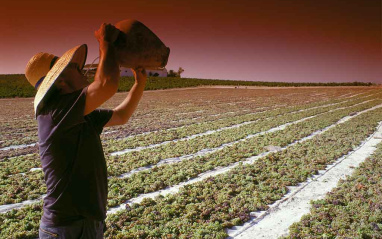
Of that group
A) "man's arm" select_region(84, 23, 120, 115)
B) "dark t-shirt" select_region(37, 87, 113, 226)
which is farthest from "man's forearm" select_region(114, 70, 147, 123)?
"man's arm" select_region(84, 23, 120, 115)

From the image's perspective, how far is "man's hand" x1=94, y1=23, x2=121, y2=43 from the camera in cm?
144

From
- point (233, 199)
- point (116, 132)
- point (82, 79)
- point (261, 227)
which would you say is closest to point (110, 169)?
point (233, 199)

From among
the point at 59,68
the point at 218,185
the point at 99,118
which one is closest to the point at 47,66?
the point at 59,68

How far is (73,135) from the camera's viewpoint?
1.67m

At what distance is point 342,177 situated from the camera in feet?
24.5

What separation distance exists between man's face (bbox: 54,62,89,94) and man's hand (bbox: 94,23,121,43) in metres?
0.27

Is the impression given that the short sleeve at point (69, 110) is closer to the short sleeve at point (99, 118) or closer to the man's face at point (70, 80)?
the man's face at point (70, 80)

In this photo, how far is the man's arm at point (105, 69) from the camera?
1422 mm

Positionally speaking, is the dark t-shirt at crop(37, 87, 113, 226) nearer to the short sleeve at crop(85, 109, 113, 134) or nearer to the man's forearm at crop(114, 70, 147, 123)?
the short sleeve at crop(85, 109, 113, 134)

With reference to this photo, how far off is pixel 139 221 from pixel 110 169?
132 inches

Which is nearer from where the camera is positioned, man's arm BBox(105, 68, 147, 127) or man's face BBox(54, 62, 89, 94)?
man's face BBox(54, 62, 89, 94)

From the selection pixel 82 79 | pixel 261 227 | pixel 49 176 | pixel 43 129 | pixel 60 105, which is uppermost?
pixel 82 79

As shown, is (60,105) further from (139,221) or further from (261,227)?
Result: (261,227)

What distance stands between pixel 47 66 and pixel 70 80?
1.27ft
